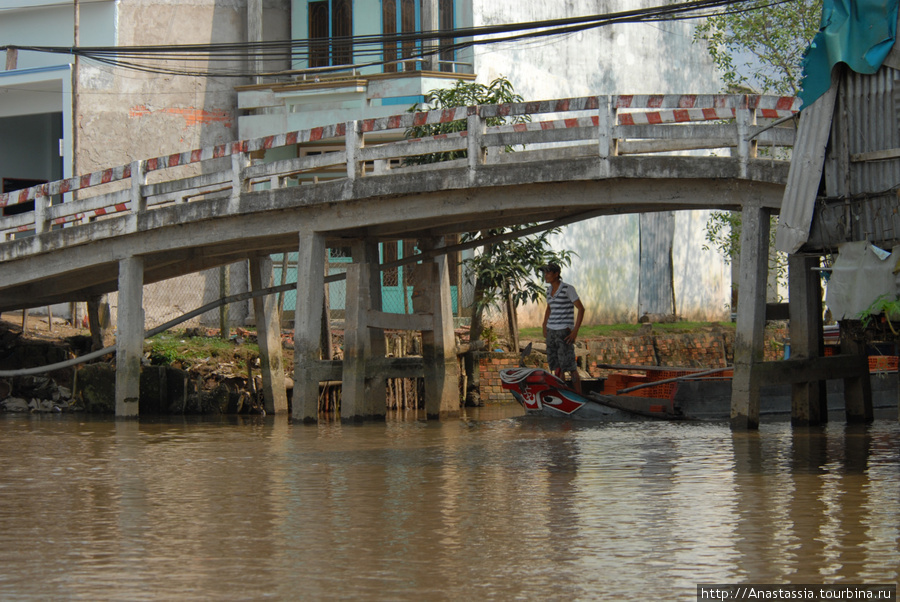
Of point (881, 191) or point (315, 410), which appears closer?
point (881, 191)

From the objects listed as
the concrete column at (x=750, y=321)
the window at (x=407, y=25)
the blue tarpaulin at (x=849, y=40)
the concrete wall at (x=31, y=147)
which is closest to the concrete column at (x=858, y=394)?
the concrete column at (x=750, y=321)

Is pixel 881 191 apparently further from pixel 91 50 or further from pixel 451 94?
pixel 91 50

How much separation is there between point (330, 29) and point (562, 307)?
11.5m

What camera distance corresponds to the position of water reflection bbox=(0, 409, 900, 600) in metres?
5.57

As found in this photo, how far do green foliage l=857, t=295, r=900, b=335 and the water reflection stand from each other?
4.26ft

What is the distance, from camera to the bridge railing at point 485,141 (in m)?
13.1

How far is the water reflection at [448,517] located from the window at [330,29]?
13.6 meters

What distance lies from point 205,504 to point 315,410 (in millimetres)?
7509

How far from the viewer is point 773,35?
20281 millimetres

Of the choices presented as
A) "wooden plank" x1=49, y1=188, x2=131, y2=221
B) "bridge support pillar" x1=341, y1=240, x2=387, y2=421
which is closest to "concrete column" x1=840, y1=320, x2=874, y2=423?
"bridge support pillar" x1=341, y1=240, x2=387, y2=421

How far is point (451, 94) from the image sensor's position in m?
19.4

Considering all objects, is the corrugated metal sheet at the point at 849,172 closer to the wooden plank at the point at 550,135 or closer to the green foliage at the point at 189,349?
the wooden plank at the point at 550,135

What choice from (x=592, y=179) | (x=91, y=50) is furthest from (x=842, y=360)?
(x=91, y=50)

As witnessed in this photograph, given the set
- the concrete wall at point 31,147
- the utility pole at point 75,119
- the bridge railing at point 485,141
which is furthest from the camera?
the concrete wall at point 31,147
